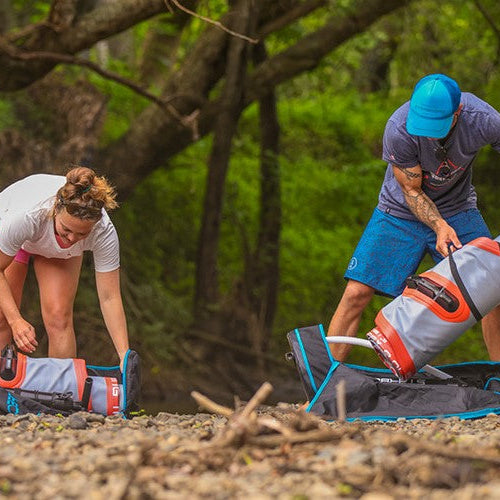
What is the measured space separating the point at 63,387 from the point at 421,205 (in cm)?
270

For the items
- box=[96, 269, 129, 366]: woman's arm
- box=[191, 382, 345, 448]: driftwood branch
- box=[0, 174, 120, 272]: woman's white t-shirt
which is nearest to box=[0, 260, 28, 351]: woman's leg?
box=[0, 174, 120, 272]: woman's white t-shirt

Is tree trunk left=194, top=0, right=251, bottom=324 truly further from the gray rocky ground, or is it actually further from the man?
the gray rocky ground

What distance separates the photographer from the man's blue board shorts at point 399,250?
6.90m

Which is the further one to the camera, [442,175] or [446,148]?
[442,175]

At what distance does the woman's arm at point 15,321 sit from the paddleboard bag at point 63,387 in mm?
322

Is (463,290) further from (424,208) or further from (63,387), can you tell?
(63,387)

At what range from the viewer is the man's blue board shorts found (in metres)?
6.90

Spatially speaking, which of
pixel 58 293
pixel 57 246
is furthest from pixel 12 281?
pixel 57 246

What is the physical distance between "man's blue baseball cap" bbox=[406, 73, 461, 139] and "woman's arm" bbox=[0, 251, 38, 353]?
270 centimetres

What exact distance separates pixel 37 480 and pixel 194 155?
44.3 ft

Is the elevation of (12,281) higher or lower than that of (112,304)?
higher

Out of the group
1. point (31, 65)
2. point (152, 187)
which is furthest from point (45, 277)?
point (152, 187)

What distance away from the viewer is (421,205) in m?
6.62

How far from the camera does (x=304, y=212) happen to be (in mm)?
18344
